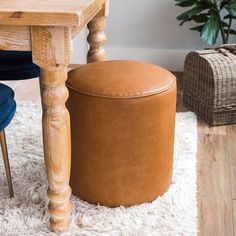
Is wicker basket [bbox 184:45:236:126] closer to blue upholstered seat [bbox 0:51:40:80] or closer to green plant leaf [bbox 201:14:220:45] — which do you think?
green plant leaf [bbox 201:14:220:45]

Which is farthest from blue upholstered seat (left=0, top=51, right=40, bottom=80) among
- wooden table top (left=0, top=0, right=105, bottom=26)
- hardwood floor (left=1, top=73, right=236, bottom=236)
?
hardwood floor (left=1, top=73, right=236, bottom=236)

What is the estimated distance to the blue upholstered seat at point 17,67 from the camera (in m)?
1.87

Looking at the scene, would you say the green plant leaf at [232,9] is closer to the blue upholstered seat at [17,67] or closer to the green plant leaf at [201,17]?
the green plant leaf at [201,17]

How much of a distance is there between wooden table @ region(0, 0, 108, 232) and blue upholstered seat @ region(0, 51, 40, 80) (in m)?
Answer: 0.52

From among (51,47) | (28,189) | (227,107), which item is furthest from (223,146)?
(51,47)

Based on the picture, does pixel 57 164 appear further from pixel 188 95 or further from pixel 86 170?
pixel 188 95

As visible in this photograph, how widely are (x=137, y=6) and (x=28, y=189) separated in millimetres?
1902

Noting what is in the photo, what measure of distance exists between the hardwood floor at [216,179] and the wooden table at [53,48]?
0.54 m

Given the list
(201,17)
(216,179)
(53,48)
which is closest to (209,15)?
(201,17)

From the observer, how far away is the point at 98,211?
164cm

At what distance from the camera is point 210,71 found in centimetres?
232

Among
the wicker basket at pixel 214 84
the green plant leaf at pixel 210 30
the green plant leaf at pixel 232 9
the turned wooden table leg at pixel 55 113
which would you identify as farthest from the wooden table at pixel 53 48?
the green plant leaf at pixel 232 9

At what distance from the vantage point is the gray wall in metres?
3.21

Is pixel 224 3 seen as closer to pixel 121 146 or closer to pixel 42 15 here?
pixel 121 146
